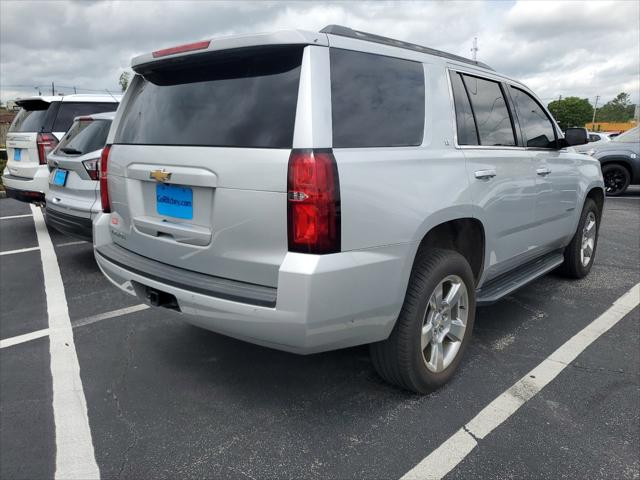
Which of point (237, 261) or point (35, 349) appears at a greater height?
point (237, 261)

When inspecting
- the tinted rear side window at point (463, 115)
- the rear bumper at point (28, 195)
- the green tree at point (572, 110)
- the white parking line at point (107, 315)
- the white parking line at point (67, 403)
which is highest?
the green tree at point (572, 110)

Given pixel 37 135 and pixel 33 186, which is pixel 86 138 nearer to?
pixel 33 186

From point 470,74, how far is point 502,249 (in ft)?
3.89

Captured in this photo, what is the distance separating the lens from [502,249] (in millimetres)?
3475

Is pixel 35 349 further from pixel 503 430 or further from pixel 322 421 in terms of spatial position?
pixel 503 430

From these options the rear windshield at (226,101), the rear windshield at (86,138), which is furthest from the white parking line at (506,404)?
the rear windshield at (86,138)

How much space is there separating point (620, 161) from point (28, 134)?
38.0 feet

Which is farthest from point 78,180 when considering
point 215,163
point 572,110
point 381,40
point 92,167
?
point 572,110

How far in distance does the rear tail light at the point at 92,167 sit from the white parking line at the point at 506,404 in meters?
4.36

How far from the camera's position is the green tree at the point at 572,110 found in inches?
3889

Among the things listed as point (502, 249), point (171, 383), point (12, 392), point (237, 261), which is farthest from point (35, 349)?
point (502, 249)

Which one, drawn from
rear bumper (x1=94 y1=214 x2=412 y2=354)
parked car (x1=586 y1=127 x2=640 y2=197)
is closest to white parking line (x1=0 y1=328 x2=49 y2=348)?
rear bumper (x1=94 y1=214 x2=412 y2=354)

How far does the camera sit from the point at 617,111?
124500mm

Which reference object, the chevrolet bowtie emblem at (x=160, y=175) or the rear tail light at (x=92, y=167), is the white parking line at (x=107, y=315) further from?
the chevrolet bowtie emblem at (x=160, y=175)
